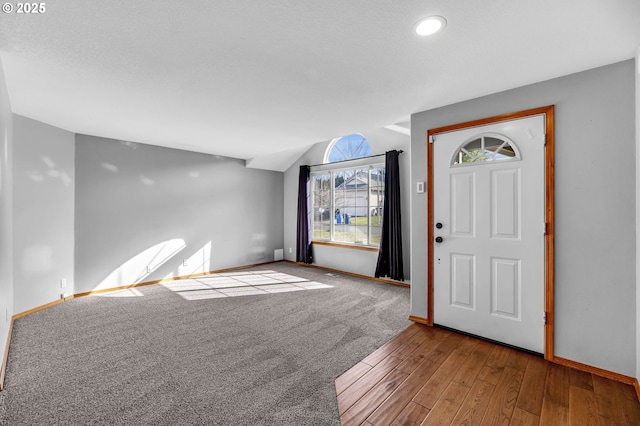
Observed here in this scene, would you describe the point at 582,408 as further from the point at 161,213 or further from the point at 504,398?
the point at 161,213

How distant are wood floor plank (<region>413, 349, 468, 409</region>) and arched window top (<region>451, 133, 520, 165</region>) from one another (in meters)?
1.82

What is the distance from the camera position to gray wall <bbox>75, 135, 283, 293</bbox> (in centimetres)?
397

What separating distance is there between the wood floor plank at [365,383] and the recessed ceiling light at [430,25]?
240 centimetres

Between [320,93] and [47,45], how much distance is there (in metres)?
1.97

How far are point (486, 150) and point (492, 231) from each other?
79 cm

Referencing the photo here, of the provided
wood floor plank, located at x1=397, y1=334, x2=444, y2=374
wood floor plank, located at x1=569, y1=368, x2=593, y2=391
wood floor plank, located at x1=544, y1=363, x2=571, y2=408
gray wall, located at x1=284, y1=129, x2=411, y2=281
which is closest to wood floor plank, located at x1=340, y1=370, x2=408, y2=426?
wood floor plank, located at x1=397, y1=334, x2=444, y2=374

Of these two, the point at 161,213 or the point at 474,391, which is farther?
the point at 161,213

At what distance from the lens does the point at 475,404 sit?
178cm

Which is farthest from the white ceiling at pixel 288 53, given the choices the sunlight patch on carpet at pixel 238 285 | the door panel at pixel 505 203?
the sunlight patch on carpet at pixel 238 285

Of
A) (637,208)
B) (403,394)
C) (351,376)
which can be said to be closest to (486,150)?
(637,208)

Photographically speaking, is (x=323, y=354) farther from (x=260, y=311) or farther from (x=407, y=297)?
(x=407, y=297)

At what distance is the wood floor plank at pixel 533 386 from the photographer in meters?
1.76

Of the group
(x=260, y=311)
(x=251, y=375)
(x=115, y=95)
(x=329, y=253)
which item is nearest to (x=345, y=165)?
(x=329, y=253)

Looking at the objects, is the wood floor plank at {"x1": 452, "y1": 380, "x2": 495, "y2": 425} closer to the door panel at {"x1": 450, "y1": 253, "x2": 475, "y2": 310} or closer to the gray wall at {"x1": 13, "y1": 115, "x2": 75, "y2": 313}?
the door panel at {"x1": 450, "y1": 253, "x2": 475, "y2": 310}
